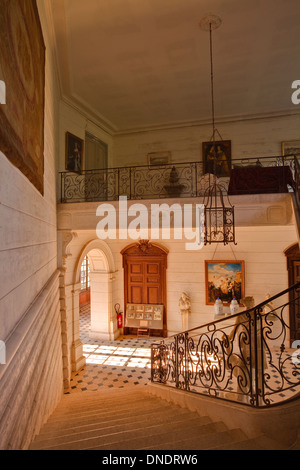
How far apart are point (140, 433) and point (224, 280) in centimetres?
794

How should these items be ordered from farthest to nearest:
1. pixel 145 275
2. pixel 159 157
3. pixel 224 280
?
pixel 145 275 < pixel 224 280 < pixel 159 157

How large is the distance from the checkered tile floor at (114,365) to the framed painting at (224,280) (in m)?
2.99

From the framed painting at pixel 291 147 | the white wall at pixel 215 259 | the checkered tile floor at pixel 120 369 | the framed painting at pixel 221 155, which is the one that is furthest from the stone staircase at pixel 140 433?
the framed painting at pixel 291 147

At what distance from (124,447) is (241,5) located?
6.86 meters

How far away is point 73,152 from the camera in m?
7.93

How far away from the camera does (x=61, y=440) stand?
2.49 metres

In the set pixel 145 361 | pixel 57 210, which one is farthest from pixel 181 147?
pixel 145 361

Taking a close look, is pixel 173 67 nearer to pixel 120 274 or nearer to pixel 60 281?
pixel 60 281

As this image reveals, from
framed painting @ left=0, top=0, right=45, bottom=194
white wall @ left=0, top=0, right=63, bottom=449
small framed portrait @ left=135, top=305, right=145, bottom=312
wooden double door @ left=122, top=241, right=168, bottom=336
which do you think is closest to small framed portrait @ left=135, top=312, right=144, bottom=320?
small framed portrait @ left=135, top=305, right=145, bottom=312

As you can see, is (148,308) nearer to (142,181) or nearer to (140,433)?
(142,181)

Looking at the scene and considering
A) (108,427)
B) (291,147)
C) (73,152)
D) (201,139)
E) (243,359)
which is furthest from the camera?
(201,139)

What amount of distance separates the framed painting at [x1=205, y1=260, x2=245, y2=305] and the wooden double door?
1.72 metres

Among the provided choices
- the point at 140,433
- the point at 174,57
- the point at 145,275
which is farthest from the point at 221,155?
the point at 140,433

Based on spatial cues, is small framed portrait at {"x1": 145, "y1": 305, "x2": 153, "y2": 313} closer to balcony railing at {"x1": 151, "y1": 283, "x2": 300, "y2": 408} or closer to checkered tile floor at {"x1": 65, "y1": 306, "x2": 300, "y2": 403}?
checkered tile floor at {"x1": 65, "y1": 306, "x2": 300, "y2": 403}
